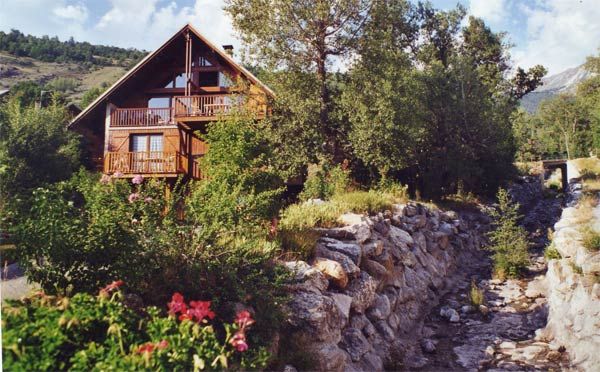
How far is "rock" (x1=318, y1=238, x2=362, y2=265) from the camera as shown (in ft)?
31.9

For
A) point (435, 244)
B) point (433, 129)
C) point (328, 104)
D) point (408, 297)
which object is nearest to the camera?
point (408, 297)

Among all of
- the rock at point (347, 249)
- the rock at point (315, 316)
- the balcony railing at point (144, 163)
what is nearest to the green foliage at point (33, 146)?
the rock at point (315, 316)

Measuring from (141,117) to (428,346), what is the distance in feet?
61.2

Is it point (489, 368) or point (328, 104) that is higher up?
point (328, 104)

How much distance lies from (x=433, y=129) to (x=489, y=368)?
14858mm

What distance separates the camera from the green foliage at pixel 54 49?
6.43 meters

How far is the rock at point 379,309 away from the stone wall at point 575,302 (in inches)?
149

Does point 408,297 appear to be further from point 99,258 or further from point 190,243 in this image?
point 99,258

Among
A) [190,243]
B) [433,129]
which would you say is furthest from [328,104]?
[190,243]

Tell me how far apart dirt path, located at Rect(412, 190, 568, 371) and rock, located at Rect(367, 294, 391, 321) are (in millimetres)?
1205

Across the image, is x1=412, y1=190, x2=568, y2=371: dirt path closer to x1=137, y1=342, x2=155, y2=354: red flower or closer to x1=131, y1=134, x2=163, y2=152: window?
x1=137, y1=342, x2=155, y2=354: red flower

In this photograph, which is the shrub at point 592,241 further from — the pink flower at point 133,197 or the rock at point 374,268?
the pink flower at point 133,197

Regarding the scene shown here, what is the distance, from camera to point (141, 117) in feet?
76.2

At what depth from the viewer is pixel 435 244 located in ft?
54.3
